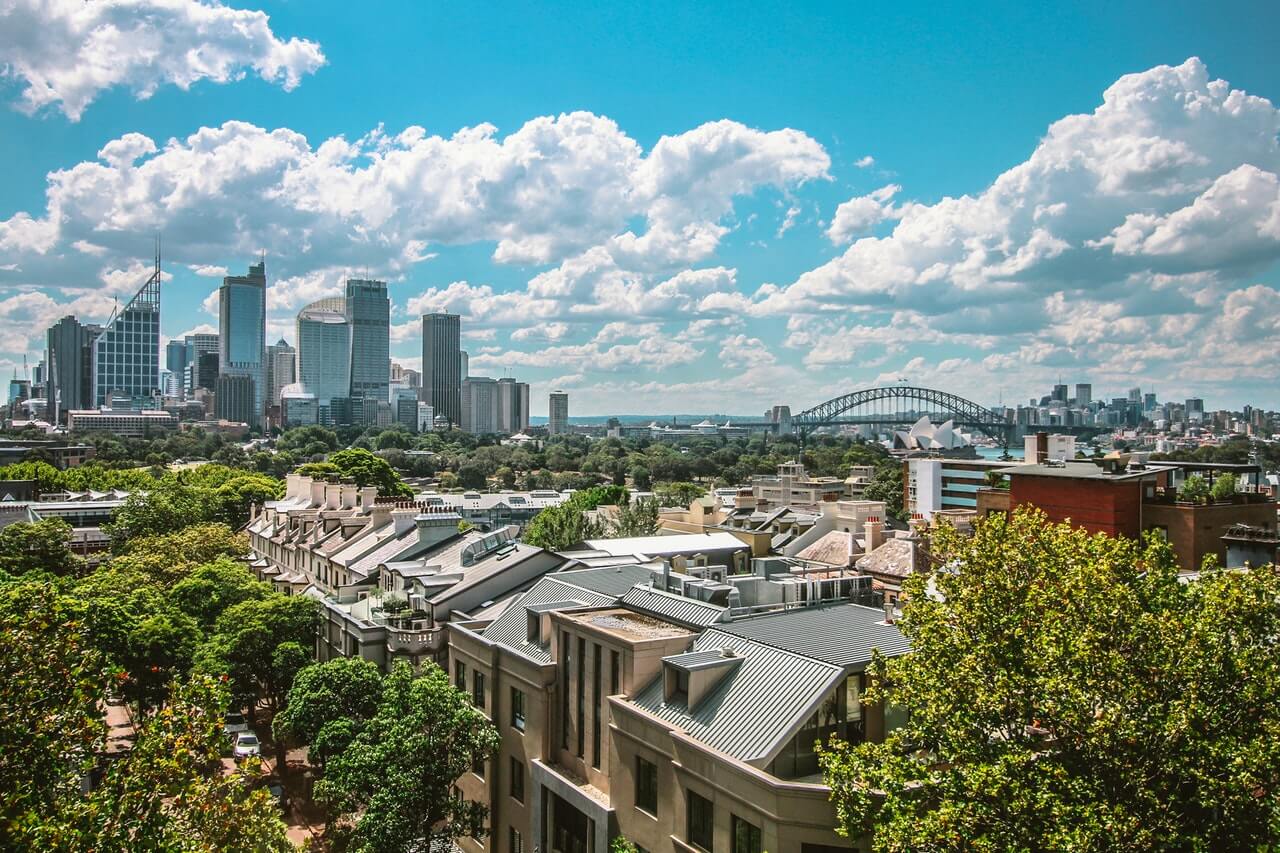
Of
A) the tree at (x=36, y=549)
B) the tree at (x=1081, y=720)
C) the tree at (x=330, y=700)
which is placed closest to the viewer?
the tree at (x=1081, y=720)

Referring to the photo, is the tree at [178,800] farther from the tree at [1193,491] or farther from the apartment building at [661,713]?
the tree at [1193,491]

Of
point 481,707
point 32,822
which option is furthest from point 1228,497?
point 32,822

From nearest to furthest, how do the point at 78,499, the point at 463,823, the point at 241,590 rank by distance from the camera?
the point at 463,823 → the point at 241,590 → the point at 78,499

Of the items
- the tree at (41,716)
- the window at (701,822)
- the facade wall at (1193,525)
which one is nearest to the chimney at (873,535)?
the facade wall at (1193,525)

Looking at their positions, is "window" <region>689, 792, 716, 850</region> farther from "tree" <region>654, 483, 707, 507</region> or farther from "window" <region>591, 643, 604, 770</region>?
"tree" <region>654, 483, 707, 507</region>

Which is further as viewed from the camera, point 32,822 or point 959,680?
point 959,680

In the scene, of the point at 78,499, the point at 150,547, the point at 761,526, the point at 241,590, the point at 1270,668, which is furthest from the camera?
the point at 78,499

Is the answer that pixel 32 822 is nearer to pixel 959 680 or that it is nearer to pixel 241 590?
pixel 959 680
